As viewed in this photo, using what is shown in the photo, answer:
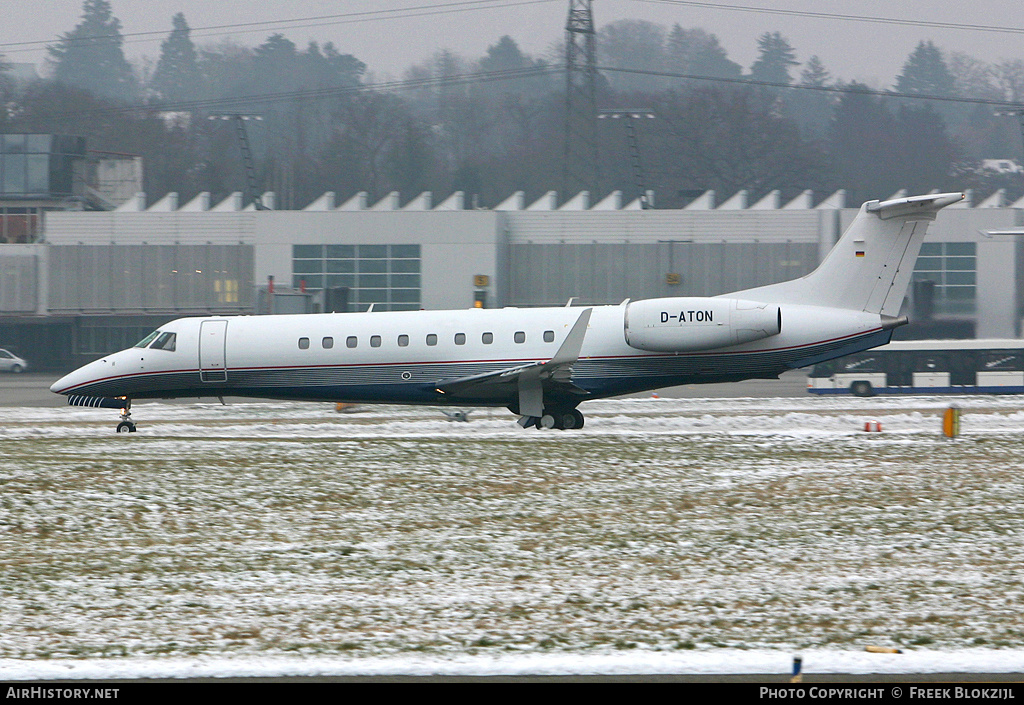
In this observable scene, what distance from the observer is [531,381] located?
24188mm

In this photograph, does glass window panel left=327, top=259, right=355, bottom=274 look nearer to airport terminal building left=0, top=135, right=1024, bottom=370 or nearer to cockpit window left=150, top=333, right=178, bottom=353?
airport terminal building left=0, top=135, right=1024, bottom=370

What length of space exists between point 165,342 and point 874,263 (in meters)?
15.5

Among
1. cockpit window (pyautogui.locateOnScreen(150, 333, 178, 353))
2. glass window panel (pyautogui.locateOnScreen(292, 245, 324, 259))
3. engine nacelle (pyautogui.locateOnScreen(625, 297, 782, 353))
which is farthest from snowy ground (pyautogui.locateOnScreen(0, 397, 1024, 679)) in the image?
glass window panel (pyautogui.locateOnScreen(292, 245, 324, 259))

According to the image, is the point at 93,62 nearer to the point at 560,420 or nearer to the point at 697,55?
the point at 697,55

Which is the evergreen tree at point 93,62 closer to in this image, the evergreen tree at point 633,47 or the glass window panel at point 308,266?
the evergreen tree at point 633,47

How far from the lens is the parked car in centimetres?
5966

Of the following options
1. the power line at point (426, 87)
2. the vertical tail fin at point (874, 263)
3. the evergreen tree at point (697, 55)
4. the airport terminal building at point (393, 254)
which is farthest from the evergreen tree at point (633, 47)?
the vertical tail fin at point (874, 263)

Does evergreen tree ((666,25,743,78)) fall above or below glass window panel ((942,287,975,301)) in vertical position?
above

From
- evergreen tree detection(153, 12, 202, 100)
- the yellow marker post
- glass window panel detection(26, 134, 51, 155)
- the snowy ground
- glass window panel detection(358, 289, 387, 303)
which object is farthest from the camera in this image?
evergreen tree detection(153, 12, 202, 100)

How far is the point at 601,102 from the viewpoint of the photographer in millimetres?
99562

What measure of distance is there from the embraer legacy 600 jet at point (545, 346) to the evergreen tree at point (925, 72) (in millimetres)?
158153

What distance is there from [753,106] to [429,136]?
26958 millimetres

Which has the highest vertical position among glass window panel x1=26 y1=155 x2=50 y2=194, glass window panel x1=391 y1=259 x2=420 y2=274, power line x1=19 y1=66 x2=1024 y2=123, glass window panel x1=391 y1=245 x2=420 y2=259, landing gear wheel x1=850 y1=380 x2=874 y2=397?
power line x1=19 y1=66 x2=1024 y2=123

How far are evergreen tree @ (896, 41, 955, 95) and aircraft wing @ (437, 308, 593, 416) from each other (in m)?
161
